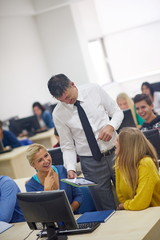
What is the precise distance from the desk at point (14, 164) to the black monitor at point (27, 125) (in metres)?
1.11

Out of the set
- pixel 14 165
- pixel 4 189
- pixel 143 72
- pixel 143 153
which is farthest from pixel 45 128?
pixel 143 153

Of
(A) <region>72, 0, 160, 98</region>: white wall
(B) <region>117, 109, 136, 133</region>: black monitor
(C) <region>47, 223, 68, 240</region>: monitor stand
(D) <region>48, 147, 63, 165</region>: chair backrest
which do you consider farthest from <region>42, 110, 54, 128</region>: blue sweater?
(C) <region>47, 223, 68, 240</region>: monitor stand

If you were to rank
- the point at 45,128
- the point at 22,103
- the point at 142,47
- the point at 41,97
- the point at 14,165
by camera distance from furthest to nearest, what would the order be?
the point at 142,47
the point at 41,97
the point at 22,103
the point at 45,128
the point at 14,165

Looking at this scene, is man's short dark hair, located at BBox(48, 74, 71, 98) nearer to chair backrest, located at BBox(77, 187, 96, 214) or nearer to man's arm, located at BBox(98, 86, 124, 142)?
man's arm, located at BBox(98, 86, 124, 142)

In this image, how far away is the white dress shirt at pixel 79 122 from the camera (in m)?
3.69

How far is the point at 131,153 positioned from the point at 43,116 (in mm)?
5729

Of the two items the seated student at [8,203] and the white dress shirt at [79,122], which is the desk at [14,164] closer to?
the seated student at [8,203]

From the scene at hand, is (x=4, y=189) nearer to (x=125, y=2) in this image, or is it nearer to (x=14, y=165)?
(x=14, y=165)

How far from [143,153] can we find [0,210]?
131cm

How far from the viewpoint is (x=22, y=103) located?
30.8 ft

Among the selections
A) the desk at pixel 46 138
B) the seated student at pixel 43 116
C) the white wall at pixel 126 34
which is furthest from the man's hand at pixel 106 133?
the white wall at pixel 126 34

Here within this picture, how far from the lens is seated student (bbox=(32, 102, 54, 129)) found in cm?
879

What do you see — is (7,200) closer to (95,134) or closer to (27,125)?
(95,134)

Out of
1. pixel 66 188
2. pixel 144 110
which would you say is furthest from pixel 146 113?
pixel 66 188
